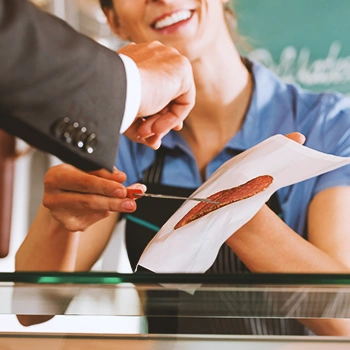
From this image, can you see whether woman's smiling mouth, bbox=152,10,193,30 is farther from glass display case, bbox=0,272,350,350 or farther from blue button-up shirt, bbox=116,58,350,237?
glass display case, bbox=0,272,350,350

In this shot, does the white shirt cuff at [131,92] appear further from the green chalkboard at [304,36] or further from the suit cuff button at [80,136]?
the green chalkboard at [304,36]

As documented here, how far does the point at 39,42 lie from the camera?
1.37 ft

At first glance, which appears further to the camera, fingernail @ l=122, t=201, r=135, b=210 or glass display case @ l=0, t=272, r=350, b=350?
fingernail @ l=122, t=201, r=135, b=210

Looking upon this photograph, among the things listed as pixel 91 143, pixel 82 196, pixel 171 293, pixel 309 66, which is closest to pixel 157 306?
pixel 171 293

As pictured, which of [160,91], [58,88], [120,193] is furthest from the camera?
[120,193]

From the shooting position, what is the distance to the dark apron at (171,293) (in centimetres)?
49

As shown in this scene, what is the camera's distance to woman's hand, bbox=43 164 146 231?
27.8 inches

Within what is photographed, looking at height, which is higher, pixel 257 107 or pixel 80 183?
pixel 257 107

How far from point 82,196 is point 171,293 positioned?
287mm

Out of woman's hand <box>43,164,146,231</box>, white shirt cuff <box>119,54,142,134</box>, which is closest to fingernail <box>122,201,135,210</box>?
woman's hand <box>43,164,146,231</box>

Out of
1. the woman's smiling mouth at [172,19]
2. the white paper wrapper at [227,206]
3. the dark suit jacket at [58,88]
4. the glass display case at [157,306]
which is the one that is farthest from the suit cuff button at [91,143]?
the woman's smiling mouth at [172,19]

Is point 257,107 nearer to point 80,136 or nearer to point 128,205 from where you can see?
point 128,205

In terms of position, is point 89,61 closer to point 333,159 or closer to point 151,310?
point 151,310

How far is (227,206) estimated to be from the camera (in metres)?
0.62
